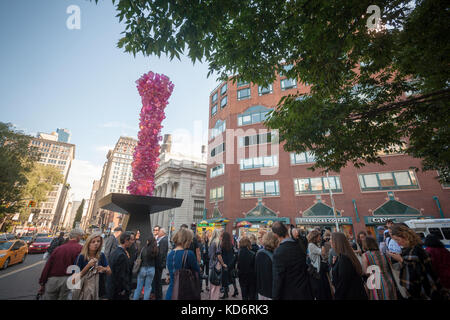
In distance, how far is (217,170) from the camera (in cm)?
3131

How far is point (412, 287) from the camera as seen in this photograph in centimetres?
312

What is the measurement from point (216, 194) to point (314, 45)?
27.2 meters

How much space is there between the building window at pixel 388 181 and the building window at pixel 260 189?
9640 millimetres

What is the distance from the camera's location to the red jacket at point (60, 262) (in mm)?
3789

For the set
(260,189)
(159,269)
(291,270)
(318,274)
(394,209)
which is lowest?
(159,269)

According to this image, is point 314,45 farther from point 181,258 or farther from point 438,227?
point 438,227

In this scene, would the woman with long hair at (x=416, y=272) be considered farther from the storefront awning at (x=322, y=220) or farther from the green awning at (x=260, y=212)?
the green awning at (x=260, y=212)

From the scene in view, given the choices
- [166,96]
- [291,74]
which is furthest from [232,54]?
[166,96]

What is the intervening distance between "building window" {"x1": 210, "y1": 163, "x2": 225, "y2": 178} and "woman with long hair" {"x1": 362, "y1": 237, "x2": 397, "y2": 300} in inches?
1036

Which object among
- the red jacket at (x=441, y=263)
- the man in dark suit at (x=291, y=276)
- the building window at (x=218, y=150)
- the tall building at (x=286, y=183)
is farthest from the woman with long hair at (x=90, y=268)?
the building window at (x=218, y=150)

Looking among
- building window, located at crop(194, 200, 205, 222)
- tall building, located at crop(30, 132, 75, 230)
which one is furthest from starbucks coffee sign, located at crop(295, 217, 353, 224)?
tall building, located at crop(30, 132, 75, 230)

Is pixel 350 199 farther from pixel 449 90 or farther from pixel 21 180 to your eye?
pixel 21 180

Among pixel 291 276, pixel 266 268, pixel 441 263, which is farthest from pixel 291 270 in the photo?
pixel 441 263
